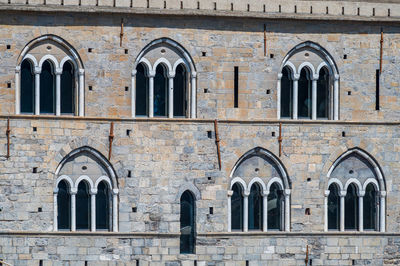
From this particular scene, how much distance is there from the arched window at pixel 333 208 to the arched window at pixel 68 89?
803 cm

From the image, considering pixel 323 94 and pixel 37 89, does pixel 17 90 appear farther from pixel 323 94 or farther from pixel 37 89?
pixel 323 94

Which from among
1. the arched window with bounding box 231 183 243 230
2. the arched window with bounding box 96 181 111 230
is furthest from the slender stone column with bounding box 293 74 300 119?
the arched window with bounding box 96 181 111 230

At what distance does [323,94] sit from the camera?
4559 centimetres

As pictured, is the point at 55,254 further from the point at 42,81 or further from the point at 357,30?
the point at 357,30

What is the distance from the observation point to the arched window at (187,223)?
146ft

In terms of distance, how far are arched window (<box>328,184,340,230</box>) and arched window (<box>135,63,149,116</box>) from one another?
6.04 metres

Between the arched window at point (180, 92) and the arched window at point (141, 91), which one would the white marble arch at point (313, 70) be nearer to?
the arched window at point (180, 92)

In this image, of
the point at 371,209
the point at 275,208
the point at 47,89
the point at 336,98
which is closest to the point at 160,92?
the point at 47,89

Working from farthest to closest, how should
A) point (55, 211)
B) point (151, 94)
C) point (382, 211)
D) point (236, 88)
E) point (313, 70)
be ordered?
point (382, 211)
point (313, 70)
point (236, 88)
point (151, 94)
point (55, 211)

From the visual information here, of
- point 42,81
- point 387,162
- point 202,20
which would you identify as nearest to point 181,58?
point 202,20

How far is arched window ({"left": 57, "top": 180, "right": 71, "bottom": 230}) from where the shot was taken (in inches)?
1716

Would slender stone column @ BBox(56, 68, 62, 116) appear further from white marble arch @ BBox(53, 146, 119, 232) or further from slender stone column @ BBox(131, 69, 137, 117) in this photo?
slender stone column @ BBox(131, 69, 137, 117)

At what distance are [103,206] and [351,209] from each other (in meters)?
7.40

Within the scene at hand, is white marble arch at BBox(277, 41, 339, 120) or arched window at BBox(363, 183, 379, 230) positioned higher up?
white marble arch at BBox(277, 41, 339, 120)
